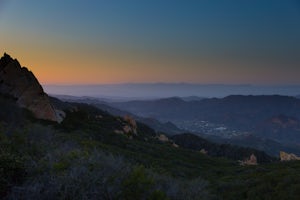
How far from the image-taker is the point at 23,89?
4872cm

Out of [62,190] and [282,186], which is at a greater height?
[62,190]

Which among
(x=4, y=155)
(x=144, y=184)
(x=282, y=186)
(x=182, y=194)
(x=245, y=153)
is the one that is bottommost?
(x=245, y=153)

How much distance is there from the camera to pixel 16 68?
50375mm

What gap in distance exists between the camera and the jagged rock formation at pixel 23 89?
47.2 meters

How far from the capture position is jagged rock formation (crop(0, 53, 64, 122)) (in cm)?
4716

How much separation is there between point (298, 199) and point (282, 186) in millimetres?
2918

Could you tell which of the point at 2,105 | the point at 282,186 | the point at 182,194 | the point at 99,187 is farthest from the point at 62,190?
the point at 2,105

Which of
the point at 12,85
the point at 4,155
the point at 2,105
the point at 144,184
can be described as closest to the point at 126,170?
the point at 144,184

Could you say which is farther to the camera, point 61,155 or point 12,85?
point 12,85

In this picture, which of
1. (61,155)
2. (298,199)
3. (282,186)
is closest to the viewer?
(61,155)

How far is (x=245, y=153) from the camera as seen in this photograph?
96875 mm

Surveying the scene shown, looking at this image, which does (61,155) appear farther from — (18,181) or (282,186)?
(282,186)

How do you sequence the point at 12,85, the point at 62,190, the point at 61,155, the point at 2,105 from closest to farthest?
the point at 62,190, the point at 61,155, the point at 2,105, the point at 12,85

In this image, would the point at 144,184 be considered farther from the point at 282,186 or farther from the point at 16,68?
the point at 16,68
